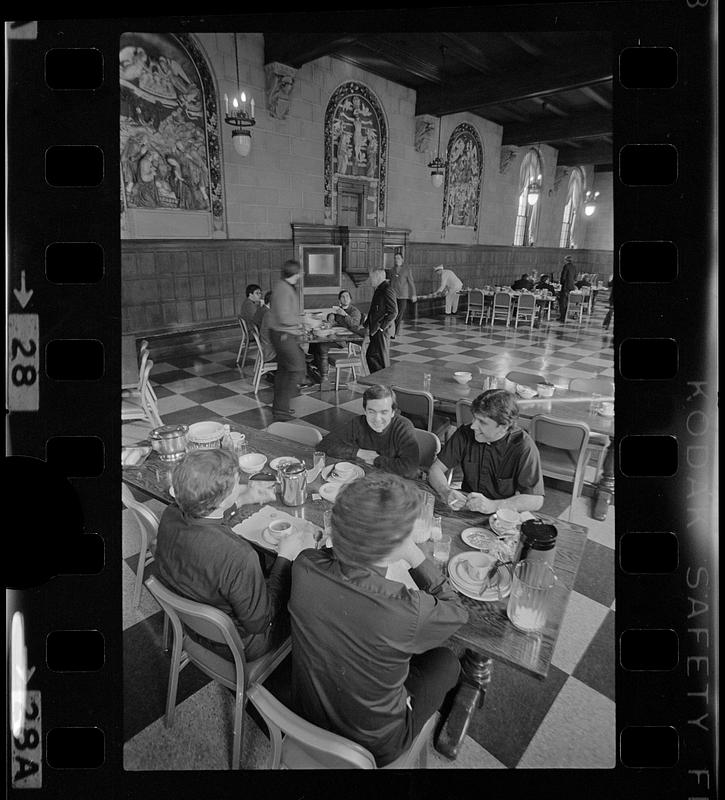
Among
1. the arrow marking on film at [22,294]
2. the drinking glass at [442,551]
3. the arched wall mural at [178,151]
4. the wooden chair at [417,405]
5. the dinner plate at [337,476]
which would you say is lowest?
the drinking glass at [442,551]

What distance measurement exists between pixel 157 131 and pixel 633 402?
489cm

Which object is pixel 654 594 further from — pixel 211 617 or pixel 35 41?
pixel 35 41

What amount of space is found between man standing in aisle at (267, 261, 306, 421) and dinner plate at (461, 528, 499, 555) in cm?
261

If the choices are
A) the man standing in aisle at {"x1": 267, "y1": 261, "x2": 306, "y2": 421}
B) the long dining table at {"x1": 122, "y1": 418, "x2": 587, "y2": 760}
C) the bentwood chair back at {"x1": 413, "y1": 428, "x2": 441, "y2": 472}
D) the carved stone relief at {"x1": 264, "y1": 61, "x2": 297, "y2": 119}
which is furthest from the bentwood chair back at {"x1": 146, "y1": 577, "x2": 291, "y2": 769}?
the carved stone relief at {"x1": 264, "y1": 61, "x2": 297, "y2": 119}

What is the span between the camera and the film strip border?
0.68 m

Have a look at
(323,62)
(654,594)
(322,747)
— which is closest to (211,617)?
(322,747)

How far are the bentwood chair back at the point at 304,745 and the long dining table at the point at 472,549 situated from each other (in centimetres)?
34

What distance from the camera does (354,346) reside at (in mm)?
5109

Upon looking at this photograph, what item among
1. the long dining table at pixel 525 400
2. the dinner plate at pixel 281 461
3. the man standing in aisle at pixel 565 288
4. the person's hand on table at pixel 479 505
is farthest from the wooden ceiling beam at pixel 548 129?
the dinner plate at pixel 281 461

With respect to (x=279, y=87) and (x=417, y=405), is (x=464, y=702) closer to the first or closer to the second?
(x=417, y=405)

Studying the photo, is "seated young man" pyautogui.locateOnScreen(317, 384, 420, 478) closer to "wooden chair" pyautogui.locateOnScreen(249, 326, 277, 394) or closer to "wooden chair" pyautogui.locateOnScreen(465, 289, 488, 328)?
"wooden chair" pyautogui.locateOnScreen(249, 326, 277, 394)

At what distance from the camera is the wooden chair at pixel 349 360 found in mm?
4500

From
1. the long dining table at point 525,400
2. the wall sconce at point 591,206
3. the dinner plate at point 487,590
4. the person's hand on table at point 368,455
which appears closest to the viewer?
the dinner plate at point 487,590

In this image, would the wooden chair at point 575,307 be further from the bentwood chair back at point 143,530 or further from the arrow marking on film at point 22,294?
the arrow marking on film at point 22,294
